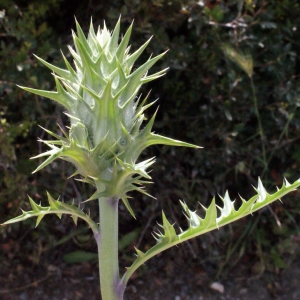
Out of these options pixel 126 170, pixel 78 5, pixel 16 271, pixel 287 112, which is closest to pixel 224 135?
pixel 287 112

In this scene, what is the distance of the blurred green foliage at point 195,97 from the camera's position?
2650 millimetres

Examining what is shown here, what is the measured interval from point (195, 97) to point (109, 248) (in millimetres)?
1897

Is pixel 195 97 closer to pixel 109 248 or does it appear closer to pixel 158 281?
pixel 158 281

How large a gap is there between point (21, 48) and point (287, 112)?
160 cm

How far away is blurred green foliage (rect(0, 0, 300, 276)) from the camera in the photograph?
2.65 meters

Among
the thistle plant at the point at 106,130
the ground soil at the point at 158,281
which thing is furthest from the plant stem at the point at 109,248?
the ground soil at the point at 158,281

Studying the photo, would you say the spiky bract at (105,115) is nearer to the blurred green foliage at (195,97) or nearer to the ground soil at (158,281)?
the blurred green foliage at (195,97)

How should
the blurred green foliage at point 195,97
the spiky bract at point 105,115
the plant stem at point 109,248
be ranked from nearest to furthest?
the spiky bract at point 105,115
the plant stem at point 109,248
the blurred green foliage at point 195,97

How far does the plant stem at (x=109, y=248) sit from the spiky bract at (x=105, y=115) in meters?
0.05

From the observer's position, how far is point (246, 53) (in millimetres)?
2766

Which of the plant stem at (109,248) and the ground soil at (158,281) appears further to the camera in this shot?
the ground soil at (158,281)

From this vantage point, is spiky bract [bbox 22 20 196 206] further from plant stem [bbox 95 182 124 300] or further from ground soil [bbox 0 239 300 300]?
ground soil [bbox 0 239 300 300]

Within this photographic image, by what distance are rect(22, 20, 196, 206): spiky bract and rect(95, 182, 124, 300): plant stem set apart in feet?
0.16

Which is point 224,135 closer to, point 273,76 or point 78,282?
point 273,76
